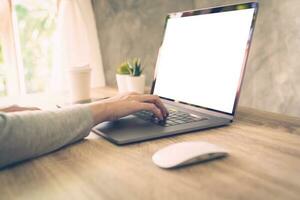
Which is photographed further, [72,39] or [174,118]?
[72,39]

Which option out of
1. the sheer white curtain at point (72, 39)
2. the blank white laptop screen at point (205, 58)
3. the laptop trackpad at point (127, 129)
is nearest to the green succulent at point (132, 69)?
the blank white laptop screen at point (205, 58)

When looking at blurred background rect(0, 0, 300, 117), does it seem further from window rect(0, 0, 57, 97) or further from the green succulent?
the green succulent

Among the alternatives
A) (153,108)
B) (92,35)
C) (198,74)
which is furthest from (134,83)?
(92,35)

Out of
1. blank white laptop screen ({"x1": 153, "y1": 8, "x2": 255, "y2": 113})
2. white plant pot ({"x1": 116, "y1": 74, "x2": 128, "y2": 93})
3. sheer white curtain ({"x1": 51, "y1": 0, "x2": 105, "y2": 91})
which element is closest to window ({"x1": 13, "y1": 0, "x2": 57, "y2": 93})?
sheer white curtain ({"x1": 51, "y1": 0, "x2": 105, "y2": 91})

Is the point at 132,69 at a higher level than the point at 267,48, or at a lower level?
lower

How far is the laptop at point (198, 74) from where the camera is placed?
2.94 feet

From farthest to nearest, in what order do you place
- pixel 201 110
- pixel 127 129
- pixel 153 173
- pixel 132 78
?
1. pixel 132 78
2. pixel 201 110
3. pixel 127 129
4. pixel 153 173

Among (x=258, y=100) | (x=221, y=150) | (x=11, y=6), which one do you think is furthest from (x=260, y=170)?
(x=11, y=6)

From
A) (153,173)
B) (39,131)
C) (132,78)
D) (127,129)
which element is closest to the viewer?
(153,173)

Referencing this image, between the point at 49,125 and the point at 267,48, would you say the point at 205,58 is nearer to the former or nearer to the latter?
the point at 267,48

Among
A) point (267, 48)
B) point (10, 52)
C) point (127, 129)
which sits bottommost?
point (127, 129)

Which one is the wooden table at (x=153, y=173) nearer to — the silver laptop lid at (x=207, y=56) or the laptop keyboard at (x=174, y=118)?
the laptop keyboard at (x=174, y=118)

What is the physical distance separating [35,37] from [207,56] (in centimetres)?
117

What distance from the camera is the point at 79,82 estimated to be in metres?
1.34
